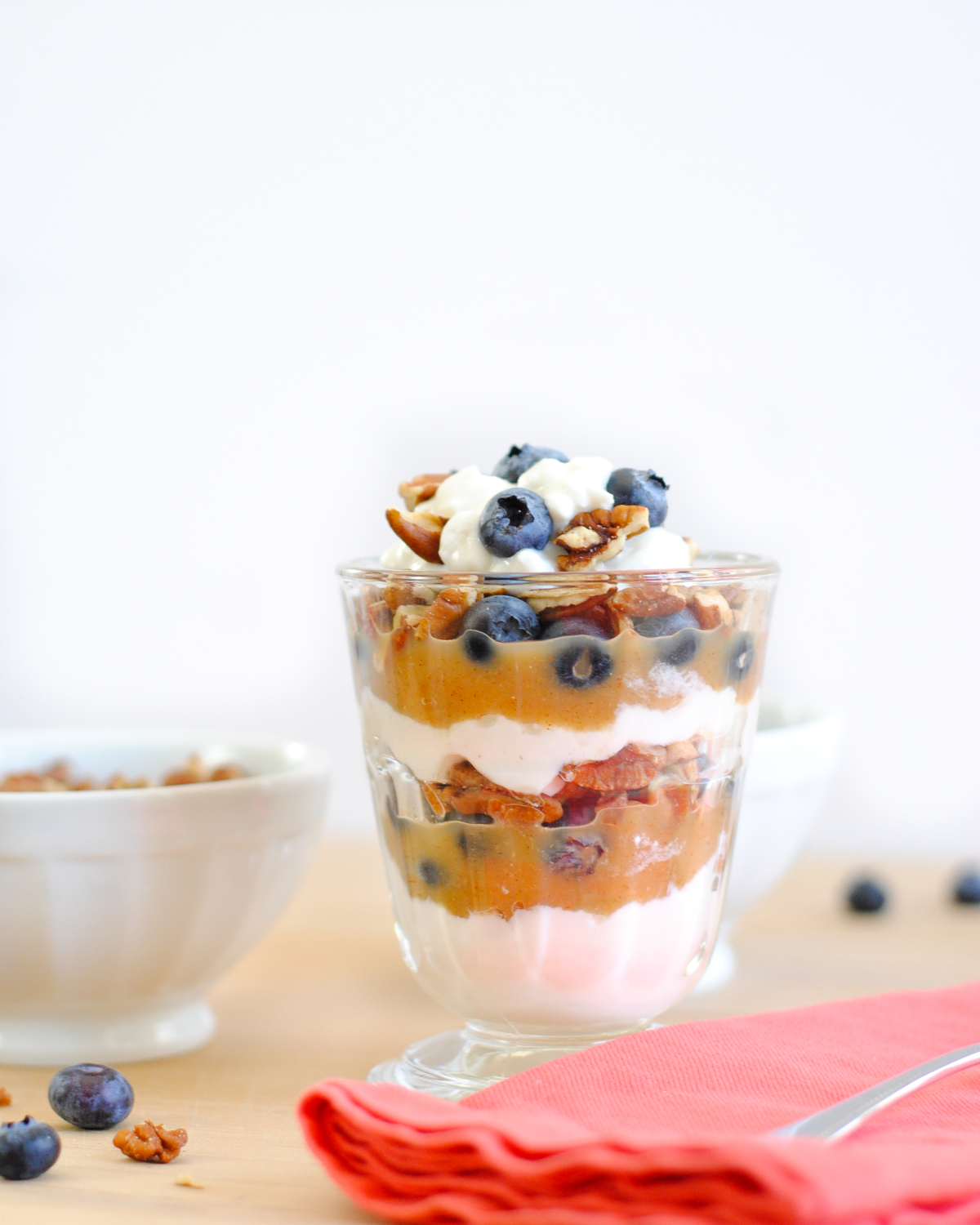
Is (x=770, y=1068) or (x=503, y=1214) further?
(x=770, y=1068)

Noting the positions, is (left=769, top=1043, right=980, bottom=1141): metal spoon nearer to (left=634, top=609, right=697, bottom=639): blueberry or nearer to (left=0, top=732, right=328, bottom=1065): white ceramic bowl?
A: (left=634, top=609, right=697, bottom=639): blueberry

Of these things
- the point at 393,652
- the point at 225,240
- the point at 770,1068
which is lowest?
the point at 770,1068

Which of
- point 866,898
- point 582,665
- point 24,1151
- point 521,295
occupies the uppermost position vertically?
point 521,295

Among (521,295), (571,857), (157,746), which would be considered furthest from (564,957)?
(521,295)

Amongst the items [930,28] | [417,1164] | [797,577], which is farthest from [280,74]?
[417,1164]

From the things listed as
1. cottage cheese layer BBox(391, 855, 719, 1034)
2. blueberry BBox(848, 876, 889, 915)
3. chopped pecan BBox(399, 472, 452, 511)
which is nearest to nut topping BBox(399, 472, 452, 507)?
chopped pecan BBox(399, 472, 452, 511)

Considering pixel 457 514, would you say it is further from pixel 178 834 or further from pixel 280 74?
pixel 280 74

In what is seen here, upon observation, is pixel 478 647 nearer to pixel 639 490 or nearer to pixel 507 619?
pixel 507 619
